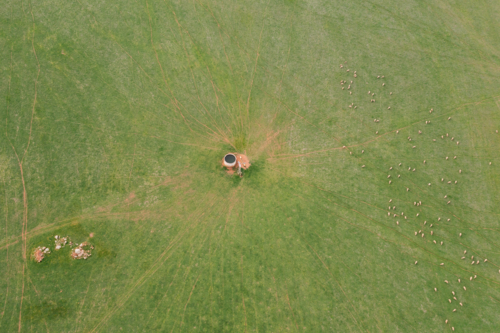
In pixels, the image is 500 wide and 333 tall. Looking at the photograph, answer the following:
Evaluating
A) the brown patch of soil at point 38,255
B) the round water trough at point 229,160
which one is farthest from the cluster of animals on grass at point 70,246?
the round water trough at point 229,160

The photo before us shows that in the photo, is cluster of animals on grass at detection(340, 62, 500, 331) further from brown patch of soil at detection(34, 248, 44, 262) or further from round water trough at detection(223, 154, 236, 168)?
brown patch of soil at detection(34, 248, 44, 262)

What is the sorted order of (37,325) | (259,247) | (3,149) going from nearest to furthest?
(37,325)
(259,247)
(3,149)

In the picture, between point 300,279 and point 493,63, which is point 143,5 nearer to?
point 300,279

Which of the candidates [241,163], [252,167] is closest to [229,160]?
[241,163]

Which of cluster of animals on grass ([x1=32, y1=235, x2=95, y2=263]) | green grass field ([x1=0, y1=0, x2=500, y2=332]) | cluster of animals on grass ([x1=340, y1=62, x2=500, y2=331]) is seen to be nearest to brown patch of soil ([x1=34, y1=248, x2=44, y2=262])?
cluster of animals on grass ([x1=32, y1=235, x2=95, y2=263])

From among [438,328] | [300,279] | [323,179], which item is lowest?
[438,328]

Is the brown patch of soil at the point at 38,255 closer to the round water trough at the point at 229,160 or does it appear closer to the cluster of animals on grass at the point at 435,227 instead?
the round water trough at the point at 229,160

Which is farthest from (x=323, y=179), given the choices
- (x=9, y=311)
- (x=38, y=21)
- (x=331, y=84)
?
(x=38, y=21)
